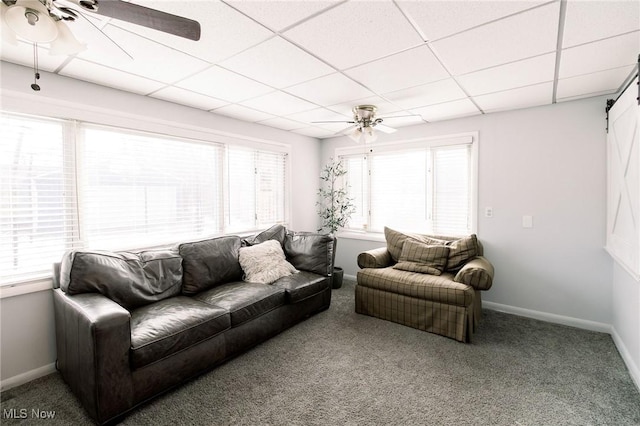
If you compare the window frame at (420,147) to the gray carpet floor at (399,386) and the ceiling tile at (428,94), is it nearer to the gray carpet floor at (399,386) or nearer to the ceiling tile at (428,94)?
the ceiling tile at (428,94)

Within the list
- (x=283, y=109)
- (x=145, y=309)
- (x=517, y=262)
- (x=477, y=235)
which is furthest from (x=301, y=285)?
(x=517, y=262)

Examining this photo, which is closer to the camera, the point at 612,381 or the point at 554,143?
the point at 612,381

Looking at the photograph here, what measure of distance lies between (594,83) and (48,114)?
4697mm

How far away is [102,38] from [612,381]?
4.35m

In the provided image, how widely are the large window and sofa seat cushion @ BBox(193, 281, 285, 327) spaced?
36.1 inches

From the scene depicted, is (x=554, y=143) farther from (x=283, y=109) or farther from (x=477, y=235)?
(x=283, y=109)

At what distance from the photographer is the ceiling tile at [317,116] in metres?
3.59

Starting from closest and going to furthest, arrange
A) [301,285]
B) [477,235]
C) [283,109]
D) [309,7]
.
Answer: [309,7], [301,285], [283,109], [477,235]

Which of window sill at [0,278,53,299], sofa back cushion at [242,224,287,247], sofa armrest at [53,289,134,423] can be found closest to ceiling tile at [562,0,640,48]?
sofa armrest at [53,289,134,423]

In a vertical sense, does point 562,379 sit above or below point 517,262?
below

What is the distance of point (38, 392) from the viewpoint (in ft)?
7.26

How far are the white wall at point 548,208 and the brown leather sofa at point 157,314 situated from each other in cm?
228

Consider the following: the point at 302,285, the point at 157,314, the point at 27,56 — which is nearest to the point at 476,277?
the point at 302,285

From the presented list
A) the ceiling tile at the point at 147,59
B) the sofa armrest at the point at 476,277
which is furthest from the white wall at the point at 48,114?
the sofa armrest at the point at 476,277
